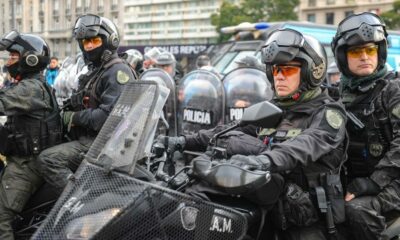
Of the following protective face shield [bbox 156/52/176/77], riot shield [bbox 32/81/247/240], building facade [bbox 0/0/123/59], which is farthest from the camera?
building facade [bbox 0/0/123/59]

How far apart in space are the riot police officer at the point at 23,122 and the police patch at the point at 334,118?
7.04 feet

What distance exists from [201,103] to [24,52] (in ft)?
7.27

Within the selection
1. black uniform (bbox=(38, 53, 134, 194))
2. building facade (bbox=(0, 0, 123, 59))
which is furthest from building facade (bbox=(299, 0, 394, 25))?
black uniform (bbox=(38, 53, 134, 194))

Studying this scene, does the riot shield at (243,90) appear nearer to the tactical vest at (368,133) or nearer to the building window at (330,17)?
the tactical vest at (368,133)

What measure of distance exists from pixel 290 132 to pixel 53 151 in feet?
6.12

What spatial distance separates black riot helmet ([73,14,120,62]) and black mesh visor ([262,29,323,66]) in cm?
175

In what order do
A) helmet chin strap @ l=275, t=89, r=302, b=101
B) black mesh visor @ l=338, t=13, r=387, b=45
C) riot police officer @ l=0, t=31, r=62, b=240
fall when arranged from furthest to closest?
riot police officer @ l=0, t=31, r=62, b=240 → black mesh visor @ l=338, t=13, r=387, b=45 → helmet chin strap @ l=275, t=89, r=302, b=101

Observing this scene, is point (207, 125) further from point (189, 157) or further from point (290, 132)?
point (290, 132)

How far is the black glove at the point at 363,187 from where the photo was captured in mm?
3057

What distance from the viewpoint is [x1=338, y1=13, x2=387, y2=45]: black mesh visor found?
339cm

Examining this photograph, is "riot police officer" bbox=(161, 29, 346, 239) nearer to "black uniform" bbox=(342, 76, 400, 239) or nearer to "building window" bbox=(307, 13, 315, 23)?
"black uniform" bbox=(342, 76, 400, 239)

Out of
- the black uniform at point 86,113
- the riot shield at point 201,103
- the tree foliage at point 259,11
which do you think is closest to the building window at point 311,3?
the tree foliage at point 259,11

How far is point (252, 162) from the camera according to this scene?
243 cm

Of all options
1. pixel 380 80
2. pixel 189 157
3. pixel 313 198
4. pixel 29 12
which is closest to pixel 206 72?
pixel 189 157
